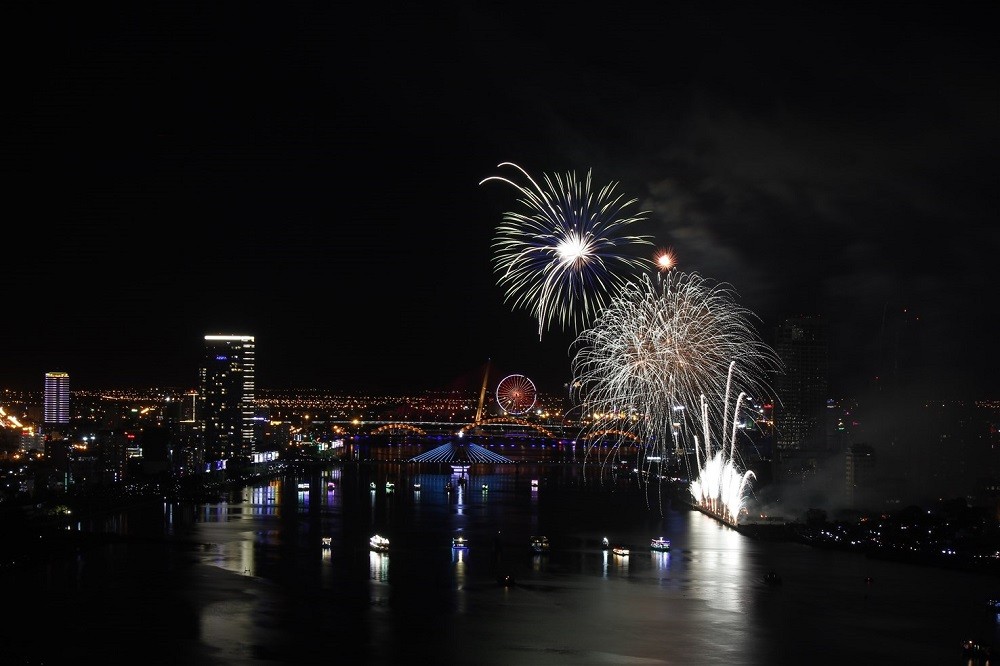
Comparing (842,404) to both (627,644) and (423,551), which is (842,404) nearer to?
(423,551)

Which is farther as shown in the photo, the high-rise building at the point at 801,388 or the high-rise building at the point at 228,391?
the high-rise building at the point at 228,391

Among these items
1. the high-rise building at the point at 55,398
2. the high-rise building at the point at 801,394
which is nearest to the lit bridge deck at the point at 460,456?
the high-rise building at the point at 801,394

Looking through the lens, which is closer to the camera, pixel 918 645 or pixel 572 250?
pixel 572 250

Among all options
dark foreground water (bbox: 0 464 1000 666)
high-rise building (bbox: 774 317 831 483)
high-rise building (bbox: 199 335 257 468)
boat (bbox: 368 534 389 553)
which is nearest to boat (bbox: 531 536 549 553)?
dark foreground water (bbox: 0 464 1000 666)

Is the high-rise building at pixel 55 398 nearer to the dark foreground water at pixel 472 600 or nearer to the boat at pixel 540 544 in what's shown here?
the dark foreground water at pixel 472 600

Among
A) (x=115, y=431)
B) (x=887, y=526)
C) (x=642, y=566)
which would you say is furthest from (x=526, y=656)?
(x=115, y=431)

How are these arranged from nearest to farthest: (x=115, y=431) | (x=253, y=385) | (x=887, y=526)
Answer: (x=887, y=526) < (x=115, y=431) < (x=253, y=385)
